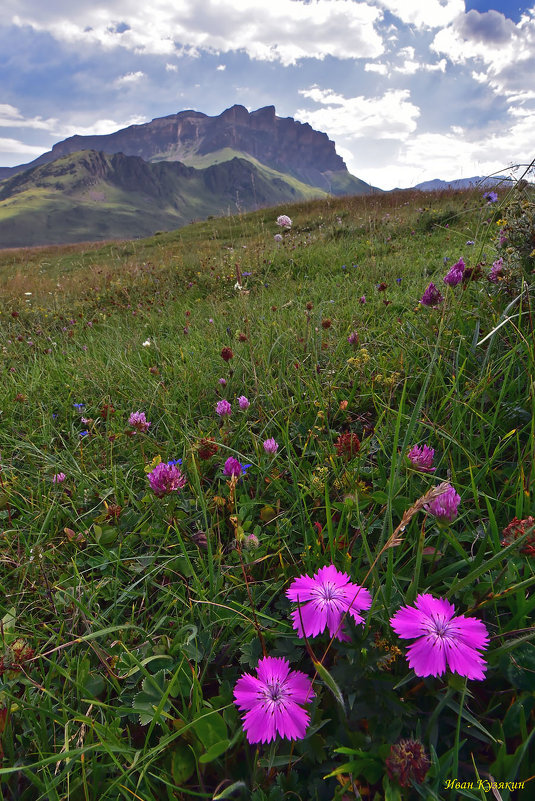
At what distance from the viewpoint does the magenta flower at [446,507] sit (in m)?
0.95

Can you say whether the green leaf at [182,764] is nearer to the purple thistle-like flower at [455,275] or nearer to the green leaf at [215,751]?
the green leaf at [215,751]

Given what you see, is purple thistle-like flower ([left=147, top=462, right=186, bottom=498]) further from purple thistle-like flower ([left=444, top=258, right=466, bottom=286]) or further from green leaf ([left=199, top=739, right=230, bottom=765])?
purple thistle-like flower ([left=444, top=258, right=466, bottom=286])

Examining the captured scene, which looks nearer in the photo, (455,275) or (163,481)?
(163,481)

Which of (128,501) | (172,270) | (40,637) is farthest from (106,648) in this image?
(172,270)

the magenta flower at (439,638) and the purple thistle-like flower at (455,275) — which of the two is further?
the purple thistle-like flower at (455,275)

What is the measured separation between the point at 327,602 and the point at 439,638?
0.24m

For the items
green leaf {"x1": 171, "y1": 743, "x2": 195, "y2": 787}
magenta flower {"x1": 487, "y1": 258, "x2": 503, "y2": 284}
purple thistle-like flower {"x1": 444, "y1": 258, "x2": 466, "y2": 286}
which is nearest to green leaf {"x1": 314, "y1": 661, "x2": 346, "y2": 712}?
green leaf {"x1": 171, "y1": 743, "x2": 195, "y2": 787}

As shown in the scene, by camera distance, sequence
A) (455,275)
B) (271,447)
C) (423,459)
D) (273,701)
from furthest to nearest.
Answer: (455,275), (271,447), (423,459), (273,701)

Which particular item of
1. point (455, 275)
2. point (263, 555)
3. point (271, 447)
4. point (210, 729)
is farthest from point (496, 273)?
point (210, 729)

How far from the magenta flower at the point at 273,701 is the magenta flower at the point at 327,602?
97 millimetres

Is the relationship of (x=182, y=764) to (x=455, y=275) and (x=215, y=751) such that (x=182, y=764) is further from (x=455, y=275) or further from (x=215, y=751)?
(x=455, y=275)

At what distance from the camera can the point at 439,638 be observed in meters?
0.78

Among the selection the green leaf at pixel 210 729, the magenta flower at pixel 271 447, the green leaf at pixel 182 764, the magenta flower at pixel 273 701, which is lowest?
the green leaf at pixel 182 764

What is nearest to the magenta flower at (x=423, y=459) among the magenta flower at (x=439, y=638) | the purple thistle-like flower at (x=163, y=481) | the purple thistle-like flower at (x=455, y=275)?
the magenta flower at (x=439, y=638)
